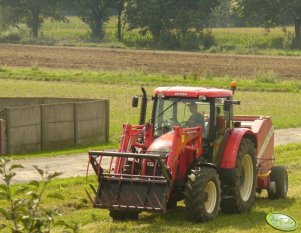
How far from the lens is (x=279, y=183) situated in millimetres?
16391

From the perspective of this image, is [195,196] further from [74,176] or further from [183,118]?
[74,176]

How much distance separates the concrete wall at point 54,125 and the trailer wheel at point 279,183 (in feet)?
28.8

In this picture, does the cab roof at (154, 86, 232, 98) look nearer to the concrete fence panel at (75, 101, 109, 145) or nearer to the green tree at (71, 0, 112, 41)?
the concrete fence panel at (75, 101, 109, 145)

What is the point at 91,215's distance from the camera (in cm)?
1420

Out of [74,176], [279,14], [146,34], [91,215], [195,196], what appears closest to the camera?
[195,196]

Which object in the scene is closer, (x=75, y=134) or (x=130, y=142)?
(x=130, y=142)

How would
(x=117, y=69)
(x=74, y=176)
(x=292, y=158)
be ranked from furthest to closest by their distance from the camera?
(x=117, y=69), (x=292, y=158), (x=74, y=176)

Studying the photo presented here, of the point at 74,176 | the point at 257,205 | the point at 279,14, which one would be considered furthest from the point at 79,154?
the point at 279,14

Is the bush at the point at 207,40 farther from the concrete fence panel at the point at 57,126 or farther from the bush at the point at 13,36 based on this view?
the concrete fence panel at the point at 57,126

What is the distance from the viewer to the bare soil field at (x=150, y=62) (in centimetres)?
5866

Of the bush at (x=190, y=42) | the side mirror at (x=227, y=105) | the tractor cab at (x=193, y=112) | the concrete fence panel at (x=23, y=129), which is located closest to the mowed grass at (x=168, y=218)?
the tractor cab at (x=193, y=112)

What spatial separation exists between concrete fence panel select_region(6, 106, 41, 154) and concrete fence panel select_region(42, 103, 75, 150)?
0.85 feet

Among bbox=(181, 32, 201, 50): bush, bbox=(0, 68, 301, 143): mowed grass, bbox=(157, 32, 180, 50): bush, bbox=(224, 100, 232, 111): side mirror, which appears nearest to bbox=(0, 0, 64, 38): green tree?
bbox=(157, 32, 180, 50): bush

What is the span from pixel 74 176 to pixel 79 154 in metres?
4.14
